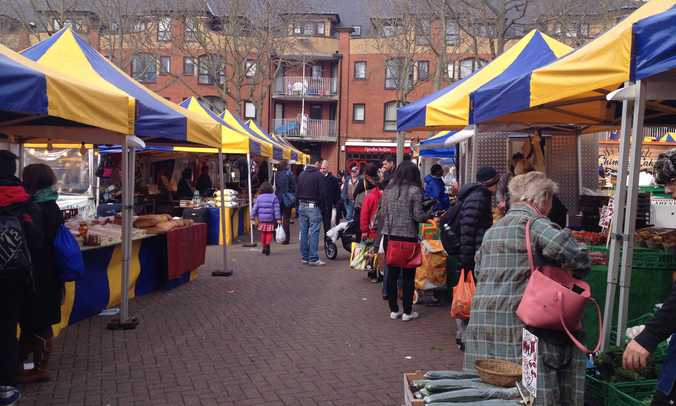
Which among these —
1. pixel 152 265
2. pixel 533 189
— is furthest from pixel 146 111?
pixel 533 189

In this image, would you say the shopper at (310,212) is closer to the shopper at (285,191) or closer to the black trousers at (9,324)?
the shopper at (285,191)

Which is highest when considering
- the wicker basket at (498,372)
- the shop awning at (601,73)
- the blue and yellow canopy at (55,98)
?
the shop awning at (601,73)

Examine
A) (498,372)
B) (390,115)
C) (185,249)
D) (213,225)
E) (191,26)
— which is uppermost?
(191,26)

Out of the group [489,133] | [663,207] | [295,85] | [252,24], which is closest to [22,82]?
[663,207]

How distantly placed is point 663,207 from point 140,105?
5728 millimetres

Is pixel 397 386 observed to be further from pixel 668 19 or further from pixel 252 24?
pixel 252 24

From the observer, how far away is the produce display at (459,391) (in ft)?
10.3

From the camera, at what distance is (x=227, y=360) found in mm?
5637

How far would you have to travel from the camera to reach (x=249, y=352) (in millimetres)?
5895

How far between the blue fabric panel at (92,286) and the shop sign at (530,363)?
5084 millimetres

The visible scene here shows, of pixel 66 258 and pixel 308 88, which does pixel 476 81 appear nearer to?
pixel 66 258

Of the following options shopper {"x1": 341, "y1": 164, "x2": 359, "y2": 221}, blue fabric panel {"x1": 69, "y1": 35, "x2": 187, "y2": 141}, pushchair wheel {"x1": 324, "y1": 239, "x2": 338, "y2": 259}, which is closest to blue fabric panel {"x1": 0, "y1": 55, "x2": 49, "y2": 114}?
blue fabric panel {"x1": 69, "y1": 35, "x2": 187, "y2": 141}

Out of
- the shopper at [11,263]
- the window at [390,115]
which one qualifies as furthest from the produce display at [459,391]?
the window at [390,115]

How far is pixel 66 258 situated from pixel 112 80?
10.4ft
